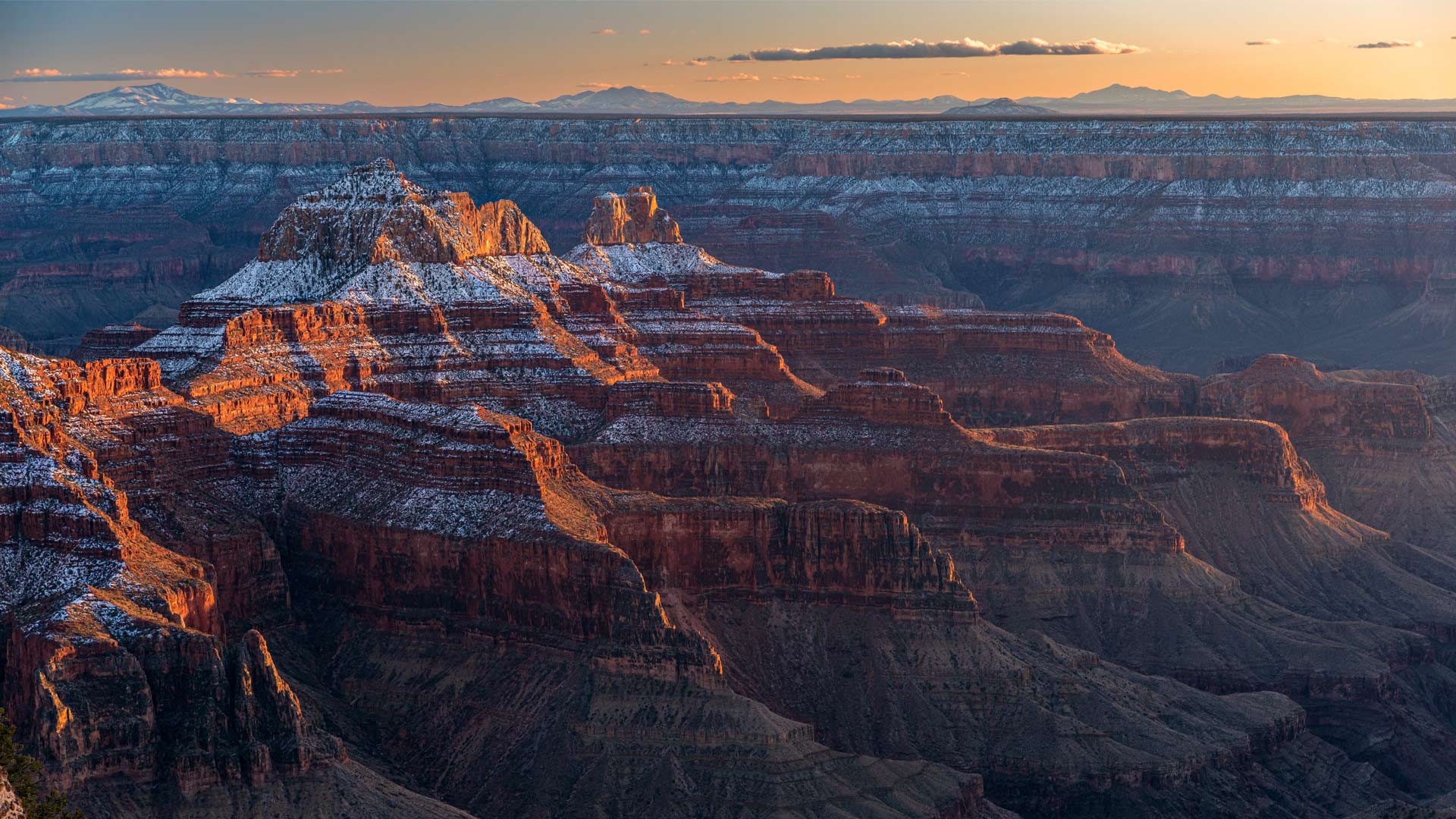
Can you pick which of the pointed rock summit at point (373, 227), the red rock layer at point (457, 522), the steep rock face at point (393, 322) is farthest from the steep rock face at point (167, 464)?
the pointed rock summit at point (373, 227)

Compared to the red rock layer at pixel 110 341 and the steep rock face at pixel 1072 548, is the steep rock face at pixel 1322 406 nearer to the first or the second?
the steep rock face at pixel 1072 548

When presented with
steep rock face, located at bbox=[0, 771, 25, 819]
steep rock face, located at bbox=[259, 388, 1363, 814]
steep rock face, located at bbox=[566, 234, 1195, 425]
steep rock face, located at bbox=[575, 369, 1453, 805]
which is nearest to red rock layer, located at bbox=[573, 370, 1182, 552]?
steep rock face, located at bbox=[575, 369, 1453, 805]

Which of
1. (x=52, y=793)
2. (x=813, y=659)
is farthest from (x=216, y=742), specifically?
(x=813, y=659)

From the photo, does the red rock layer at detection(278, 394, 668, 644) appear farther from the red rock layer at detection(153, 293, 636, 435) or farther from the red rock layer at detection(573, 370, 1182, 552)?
the red rock layer at detection(573, 370, 1182, 552)

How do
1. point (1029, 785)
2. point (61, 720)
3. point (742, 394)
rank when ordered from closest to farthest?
point (61, 720)
point (1029, 785)
point (742, 394)

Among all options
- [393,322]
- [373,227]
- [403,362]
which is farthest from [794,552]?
[373,227]

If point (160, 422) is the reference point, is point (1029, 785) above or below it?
below

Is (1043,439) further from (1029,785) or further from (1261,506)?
(1029,785)

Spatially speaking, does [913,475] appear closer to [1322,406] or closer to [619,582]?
[619,582]
